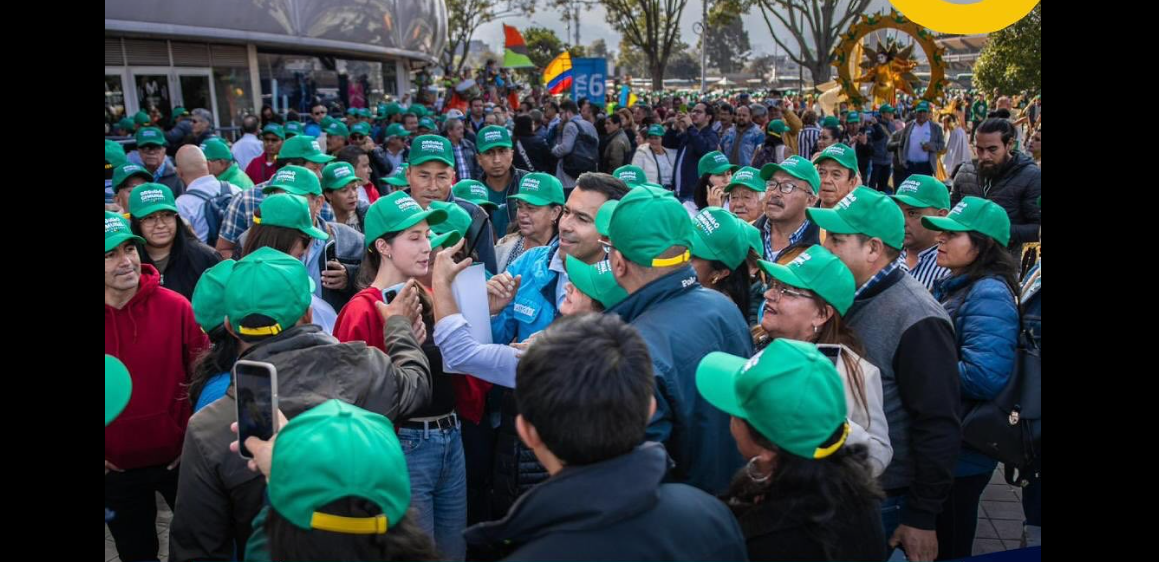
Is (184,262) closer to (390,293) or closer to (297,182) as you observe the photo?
(297,182)

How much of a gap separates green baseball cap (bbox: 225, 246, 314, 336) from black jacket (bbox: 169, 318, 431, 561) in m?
0.05

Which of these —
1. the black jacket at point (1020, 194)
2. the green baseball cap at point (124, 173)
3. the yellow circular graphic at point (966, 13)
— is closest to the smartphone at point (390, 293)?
the yellow circular graphic at point (966, 13)

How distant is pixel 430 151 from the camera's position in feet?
18.4

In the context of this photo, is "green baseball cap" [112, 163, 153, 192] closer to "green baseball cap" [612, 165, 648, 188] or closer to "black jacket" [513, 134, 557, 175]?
"green baseball cap" [612, 165, 648, 188]

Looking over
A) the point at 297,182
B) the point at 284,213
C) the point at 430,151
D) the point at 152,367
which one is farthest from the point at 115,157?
the point at 152,367

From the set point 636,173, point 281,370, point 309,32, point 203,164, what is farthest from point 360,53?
point 281,370

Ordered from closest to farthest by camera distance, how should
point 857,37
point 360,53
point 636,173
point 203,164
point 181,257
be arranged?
1. point 181,257
2. point 636,173
3. point 203,164
4. point 857,37
5. point 360,53

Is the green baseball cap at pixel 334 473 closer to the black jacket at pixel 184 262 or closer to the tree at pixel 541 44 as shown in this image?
the black jacket at pixel 184 262

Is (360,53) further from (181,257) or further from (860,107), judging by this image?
(181,257)

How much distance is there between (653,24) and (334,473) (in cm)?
4386

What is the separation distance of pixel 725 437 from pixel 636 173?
10.8ft

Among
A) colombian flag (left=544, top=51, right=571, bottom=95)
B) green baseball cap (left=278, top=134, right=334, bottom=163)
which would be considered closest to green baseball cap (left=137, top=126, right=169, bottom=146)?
green baseball cap (left=278, top=134, right=334, bottom=163)

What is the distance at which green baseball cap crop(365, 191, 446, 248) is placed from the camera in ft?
11.0
